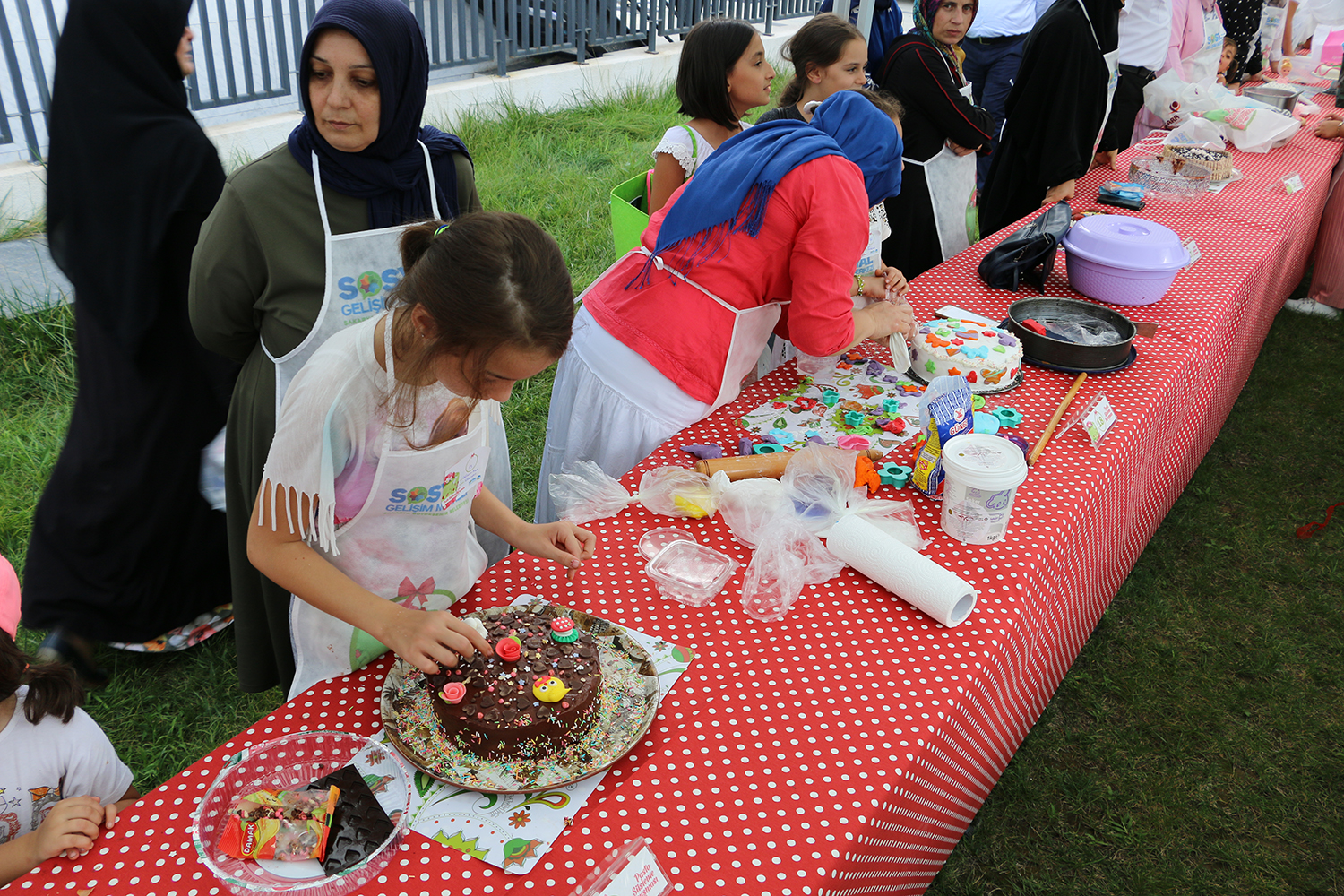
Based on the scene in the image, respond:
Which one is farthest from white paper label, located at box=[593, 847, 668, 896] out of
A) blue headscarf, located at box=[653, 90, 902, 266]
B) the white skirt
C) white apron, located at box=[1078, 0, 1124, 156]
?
white apron, located at box=[1078, 0, 1124, 156]

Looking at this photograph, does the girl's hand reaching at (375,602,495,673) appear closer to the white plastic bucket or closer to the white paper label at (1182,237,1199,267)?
the white plastic bucket

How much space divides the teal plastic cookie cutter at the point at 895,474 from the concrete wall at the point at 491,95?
11.9ft

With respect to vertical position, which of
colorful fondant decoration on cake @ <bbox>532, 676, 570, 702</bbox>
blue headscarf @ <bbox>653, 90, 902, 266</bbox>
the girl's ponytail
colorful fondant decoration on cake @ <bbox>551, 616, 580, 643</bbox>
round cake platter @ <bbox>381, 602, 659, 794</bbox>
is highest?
blue headscarf @ <bbox>653, 90, 902, 266</bbox>

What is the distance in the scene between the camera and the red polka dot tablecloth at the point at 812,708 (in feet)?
3.74

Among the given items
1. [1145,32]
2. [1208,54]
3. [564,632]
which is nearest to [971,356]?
[564,632]

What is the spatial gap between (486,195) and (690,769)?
16.3ft

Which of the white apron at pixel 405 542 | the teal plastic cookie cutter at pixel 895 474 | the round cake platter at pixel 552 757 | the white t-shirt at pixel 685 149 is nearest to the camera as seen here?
the round cake platter at pixel 552 757

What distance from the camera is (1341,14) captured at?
6453mm

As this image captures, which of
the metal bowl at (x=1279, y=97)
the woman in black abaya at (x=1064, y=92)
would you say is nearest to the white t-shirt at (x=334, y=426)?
the woman in black abaya at (x=1064, y=92)

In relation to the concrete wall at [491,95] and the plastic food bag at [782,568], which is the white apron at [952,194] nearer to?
the plastic food bag at [782,568]

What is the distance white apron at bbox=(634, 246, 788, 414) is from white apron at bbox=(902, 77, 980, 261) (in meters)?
1.77

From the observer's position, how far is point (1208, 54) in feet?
16.0

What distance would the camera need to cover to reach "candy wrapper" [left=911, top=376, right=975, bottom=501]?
6.13ft

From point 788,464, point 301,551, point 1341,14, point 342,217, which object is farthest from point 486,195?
point 1341,14
